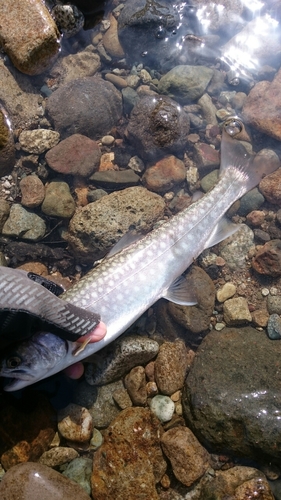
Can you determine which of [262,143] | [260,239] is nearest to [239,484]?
[260,239]

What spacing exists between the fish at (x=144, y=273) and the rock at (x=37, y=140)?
2214 mm

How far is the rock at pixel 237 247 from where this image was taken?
5.73m

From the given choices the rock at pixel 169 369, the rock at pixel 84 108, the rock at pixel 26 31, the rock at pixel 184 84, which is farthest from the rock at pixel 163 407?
the rock at pixel 26 31

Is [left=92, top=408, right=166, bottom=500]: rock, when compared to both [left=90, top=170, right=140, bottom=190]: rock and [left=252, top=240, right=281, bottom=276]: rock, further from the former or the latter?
[left=90, top=170, right=140, bottom=190]: rock

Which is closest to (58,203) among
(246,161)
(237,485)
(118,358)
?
(118,358)

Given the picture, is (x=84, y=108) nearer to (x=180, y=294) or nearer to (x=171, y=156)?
(x=171, y=156)

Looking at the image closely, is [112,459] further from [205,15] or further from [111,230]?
[205,15]

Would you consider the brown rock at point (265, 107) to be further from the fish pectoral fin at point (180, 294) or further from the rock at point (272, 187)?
the fish pectoral fin at point (180, 294)

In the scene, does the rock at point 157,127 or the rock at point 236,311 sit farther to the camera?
the rock at point 157,127

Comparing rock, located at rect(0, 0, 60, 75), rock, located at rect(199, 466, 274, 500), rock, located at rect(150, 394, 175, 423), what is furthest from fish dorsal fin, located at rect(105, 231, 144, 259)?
rock, located at rect(0, 0, 60, 75)

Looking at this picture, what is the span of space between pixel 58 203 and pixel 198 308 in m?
2.67

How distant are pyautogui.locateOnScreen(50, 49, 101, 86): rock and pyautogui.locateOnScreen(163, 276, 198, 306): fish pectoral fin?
415cm

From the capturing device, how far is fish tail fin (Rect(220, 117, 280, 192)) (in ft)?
18.7

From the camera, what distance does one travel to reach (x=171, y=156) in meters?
6.09
